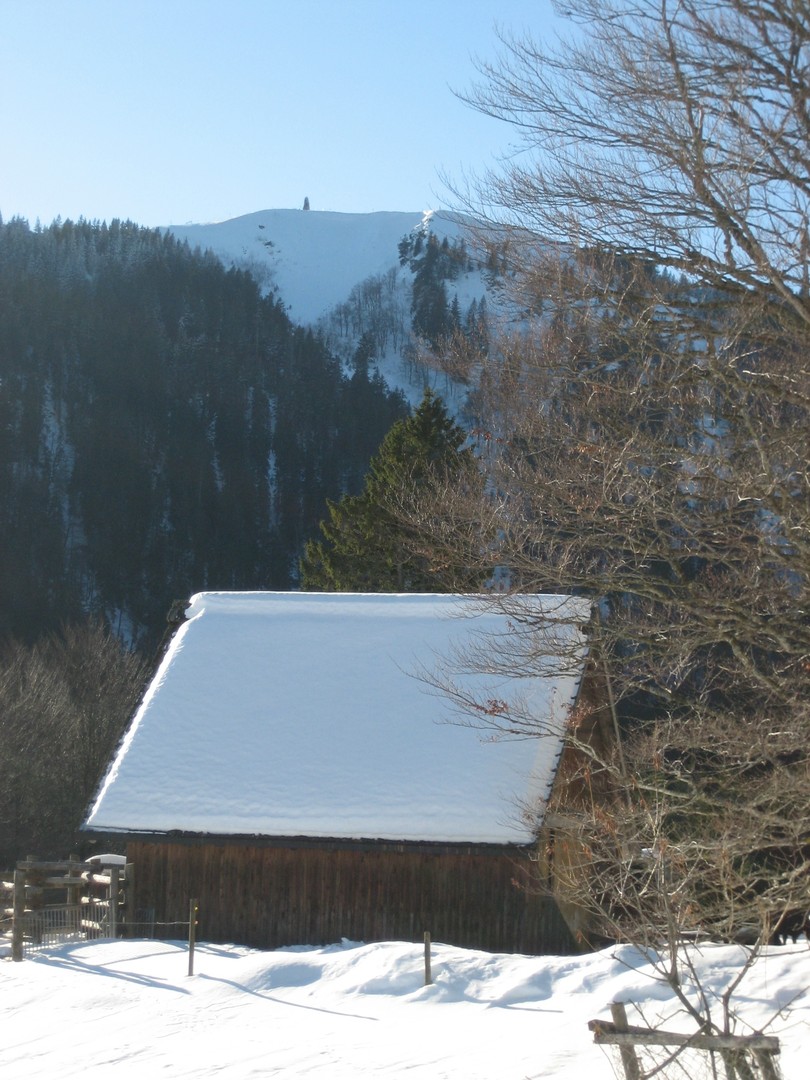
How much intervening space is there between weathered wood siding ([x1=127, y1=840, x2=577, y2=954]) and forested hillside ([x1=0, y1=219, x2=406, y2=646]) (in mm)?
49113

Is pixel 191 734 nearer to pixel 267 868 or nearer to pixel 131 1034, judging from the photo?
pixel 267 868

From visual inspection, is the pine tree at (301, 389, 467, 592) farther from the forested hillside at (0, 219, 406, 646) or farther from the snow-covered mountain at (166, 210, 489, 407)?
the snow-covered mountain at (166, 210, 489, 407)

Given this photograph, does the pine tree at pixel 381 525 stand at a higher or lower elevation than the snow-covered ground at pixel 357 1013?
higher

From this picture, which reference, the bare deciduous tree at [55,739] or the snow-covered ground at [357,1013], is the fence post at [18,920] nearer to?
the snow-covered ground at [357,1013]

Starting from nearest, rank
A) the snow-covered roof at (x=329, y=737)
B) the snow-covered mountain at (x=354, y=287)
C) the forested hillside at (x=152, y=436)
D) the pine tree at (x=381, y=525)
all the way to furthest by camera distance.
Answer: the snow-covered roof at (x=329, y=737), the pine tree at (x=381, y=525), the forested hillside at (x=152, y=436), the snow-covered mountain at (x=354, y=287)

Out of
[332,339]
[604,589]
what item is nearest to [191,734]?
[604,589]

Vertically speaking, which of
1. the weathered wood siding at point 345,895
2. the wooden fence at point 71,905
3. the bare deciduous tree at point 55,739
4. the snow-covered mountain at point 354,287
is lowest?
the bare deciduous tree at point 55,739

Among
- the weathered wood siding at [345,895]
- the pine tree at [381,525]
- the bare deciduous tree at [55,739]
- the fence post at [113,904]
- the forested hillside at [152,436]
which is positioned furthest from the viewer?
the forested hillside at [152,436]

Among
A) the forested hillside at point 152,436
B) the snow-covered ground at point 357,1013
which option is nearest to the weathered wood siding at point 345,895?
the snow-covered ground at point 357,1013

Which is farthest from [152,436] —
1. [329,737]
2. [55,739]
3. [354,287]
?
[354,287]

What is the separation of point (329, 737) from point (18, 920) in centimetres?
508

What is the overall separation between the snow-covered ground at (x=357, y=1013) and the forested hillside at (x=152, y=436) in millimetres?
53294

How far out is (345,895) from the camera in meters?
15.4

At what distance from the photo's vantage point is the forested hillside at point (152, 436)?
258ft
